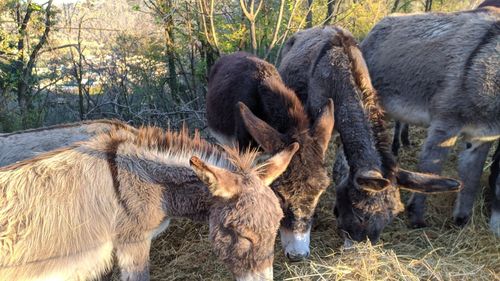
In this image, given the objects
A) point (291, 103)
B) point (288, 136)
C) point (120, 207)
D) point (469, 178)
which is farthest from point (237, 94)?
point (469, 178)

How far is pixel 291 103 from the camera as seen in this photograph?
3.97 metres

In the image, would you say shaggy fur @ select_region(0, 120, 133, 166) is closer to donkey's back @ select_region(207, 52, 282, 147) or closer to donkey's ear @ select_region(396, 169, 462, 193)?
donkey's back @ select_region(207, 52, 282, 147)

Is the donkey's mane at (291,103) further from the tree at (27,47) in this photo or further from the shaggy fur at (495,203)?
the tree at (27,47)

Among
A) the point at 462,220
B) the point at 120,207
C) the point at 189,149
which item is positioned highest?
the point at 189,149

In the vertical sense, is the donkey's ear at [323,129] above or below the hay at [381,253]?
above

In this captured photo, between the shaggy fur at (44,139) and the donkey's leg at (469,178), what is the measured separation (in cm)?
365

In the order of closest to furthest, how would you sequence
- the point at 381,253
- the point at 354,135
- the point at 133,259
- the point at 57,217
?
the point at 57,217 < the point at 133,259 < the point at 381,253 < the point at 354,135

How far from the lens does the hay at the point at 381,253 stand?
3.32m

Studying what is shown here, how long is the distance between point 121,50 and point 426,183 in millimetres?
7099

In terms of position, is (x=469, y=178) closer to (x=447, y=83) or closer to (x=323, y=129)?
(x=447, y=83)

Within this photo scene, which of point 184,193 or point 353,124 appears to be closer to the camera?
point 184,193

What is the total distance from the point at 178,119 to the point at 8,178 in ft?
16.7

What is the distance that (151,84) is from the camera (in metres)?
9.07

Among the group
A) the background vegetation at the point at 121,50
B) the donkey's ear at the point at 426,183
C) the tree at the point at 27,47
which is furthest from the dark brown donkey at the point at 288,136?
the tree at the point at 27,47
